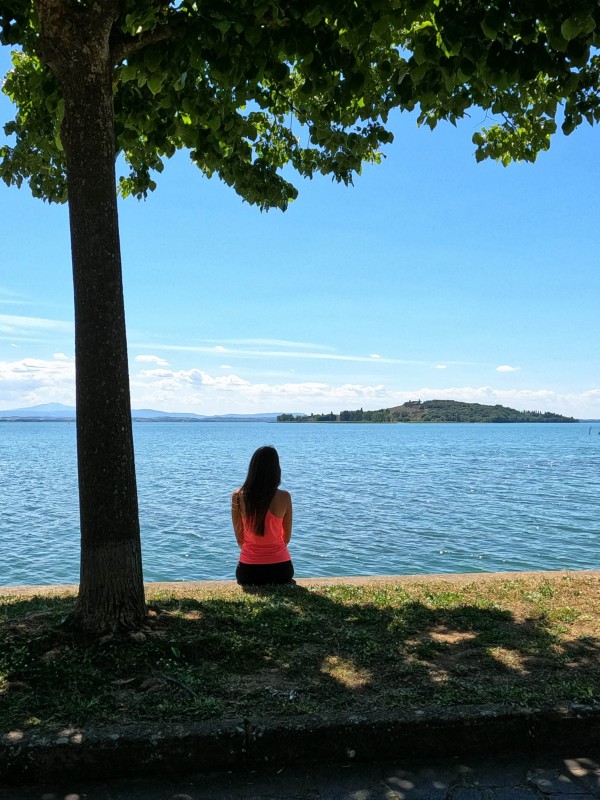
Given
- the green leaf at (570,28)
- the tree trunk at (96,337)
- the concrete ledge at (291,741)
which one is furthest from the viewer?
the tree trunk at (96,337)

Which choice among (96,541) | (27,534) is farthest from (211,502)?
(96,541)

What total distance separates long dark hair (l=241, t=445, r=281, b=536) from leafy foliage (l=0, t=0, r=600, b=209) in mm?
3356

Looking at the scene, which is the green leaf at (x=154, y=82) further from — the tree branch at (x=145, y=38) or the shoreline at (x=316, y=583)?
the shoreline at (x=316, y=583)

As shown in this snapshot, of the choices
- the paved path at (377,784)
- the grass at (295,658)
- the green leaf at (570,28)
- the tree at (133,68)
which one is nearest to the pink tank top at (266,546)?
the grass at (295,658)

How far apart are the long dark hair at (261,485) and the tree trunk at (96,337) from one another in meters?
2.61

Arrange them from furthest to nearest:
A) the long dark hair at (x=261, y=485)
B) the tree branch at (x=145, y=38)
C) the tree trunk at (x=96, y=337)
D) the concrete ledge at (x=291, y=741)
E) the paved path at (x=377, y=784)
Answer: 1. the long dark hair at (x=261, y=485)
2. the tree branch at (x=145, y=38)
3. the tree trunk at (x=96, y=337)
4. the concrete ledge at (x=291, y=741)
5. the paved path at (x=377, y=784)

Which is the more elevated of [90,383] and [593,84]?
[593,84]

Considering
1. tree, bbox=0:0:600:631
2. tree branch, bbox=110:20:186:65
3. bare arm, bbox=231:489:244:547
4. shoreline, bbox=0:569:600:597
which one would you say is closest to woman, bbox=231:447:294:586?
bare arm, bbox=231:489:244:547

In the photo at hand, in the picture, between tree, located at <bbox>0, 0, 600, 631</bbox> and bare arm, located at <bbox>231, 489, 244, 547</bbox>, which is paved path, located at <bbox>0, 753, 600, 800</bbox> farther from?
bare arm, located at <bbox>231, 489, 244, 547</bbox>

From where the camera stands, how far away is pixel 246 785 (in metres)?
3.64

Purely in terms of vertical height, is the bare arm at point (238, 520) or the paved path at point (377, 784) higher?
Result: the bare arm at point (238, 520)

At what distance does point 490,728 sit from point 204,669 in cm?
203

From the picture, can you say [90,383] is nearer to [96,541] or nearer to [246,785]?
[96,541]

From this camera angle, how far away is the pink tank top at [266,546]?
7.82 m
